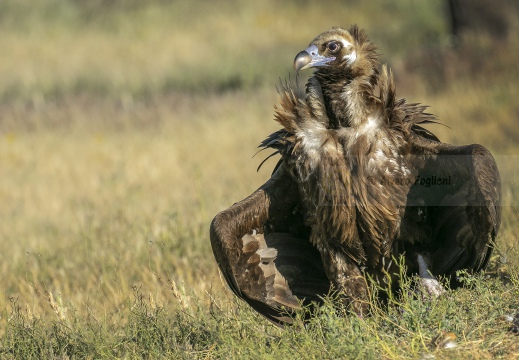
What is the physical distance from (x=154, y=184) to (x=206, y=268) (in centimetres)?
438

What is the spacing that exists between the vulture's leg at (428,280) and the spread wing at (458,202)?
116mm

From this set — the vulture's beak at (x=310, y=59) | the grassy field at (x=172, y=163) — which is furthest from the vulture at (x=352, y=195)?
the grassy field at (x=172, y=163)

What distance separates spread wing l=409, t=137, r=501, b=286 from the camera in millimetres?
5383

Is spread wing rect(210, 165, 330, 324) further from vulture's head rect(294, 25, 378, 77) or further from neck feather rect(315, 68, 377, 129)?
vulture's head rect(294, 25, 378, 77)

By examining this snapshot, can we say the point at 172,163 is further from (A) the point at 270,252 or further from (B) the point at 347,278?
(B) the point at 347,278

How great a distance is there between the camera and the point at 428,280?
5891mm

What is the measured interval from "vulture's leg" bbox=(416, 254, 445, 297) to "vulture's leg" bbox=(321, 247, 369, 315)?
353 mm

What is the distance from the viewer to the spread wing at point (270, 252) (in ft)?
19.3

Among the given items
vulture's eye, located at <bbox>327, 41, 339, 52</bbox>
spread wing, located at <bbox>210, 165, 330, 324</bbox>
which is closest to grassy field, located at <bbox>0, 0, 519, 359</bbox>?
spread wing, located at <bbox>210, 165, 330, 324</bbox>

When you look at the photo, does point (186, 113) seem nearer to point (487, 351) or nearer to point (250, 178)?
point (250, 178)

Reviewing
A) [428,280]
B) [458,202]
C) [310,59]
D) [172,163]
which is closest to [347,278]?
[428,280]

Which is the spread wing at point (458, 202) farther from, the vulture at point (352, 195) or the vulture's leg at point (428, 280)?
the vulture's leg at point (428, 280)

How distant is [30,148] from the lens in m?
15.1

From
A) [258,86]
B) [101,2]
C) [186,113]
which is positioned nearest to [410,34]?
[258,86]
